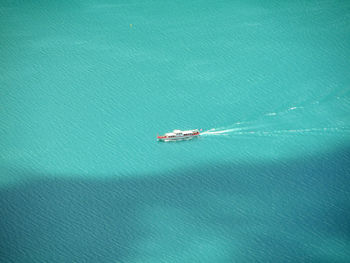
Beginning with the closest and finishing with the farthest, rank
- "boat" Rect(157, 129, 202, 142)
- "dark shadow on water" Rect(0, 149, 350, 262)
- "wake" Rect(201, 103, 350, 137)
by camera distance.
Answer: "dark shadow on water" Rect(0, 149, 350, 262), "boat" Rect(157, 129, 202, 142), "wake" Rect(201, 103, 350, 137)

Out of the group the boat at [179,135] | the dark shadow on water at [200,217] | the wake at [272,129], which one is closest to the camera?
the dark shadow on water at [200,217]

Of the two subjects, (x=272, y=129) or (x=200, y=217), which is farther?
(x=272, y=129)

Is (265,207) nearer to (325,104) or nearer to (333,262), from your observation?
(333,262)

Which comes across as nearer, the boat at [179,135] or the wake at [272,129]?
the boat at [179,135]

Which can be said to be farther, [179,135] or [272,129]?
[272,129]

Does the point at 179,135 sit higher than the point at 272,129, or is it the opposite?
the point at 179,135

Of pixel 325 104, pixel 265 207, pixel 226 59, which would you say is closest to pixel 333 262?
pixel 265 207
